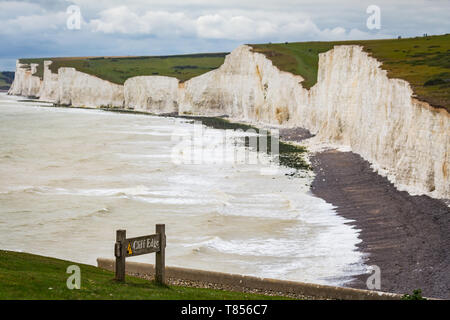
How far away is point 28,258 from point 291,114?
8172 cm

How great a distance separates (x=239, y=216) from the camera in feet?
117

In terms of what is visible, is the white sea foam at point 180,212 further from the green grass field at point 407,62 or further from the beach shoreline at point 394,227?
the green grass field at point 407,62

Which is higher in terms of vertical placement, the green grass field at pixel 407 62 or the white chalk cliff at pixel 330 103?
the green grass field at pixel 407 62

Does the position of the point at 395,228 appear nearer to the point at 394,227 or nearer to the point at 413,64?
the point at 394,227

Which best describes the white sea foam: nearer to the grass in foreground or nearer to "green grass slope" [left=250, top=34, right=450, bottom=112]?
the grass in foreground

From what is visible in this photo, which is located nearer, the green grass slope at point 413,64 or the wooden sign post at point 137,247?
the wooden sign post at point 137,247

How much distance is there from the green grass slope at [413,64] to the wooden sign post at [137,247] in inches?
1015

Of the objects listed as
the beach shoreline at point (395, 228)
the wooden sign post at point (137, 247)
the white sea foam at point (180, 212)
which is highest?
the wooden sign post at point (137, 247)

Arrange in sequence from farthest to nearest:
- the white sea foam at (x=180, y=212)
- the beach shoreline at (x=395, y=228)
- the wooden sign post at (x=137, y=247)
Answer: the white sea foam at (x=180, y=212) → the beach shoreline at (x=395, y=228) → the wooden sign post at (x=137, y=247)

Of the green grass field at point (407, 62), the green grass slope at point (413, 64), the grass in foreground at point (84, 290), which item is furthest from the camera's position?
the green grass field at point (407, 62)

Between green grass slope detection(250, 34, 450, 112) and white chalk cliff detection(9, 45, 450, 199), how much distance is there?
101cm

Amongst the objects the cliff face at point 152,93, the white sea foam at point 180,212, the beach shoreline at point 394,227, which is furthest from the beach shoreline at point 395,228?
the cliff face at point 152,93

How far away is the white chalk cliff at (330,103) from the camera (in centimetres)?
3744
